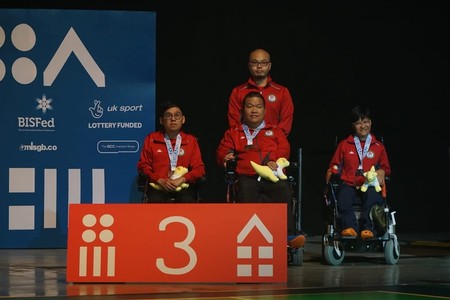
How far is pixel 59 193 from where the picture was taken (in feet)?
28.5

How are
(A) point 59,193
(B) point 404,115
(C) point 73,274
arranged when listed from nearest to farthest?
(C) point 73,274 → (A) point 59,193 → (B) point 404,115

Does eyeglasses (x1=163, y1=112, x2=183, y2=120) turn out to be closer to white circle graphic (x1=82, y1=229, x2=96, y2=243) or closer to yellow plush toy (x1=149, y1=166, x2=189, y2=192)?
yellow plush toy (x1=149, y1=166, x2=189, y2=192)

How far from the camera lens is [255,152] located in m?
7.44

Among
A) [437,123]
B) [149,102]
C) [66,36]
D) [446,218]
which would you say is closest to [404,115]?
[437,123]

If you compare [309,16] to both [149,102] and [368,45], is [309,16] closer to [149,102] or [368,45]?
[368,45]

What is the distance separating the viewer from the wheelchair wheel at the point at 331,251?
7.54 m

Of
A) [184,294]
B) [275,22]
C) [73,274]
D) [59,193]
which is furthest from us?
[275,22]

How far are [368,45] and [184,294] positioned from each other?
493cm

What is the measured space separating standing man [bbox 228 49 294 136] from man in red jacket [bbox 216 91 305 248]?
8.0 inches

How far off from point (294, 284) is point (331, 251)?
1366 mm

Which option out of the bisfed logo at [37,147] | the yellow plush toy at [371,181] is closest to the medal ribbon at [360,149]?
the yellow plush toy at [371,181]

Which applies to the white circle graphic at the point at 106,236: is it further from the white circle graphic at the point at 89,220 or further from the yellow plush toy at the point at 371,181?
the yellow plush toy at the point at 371,181

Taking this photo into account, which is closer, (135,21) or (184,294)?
Answer: (184,294)

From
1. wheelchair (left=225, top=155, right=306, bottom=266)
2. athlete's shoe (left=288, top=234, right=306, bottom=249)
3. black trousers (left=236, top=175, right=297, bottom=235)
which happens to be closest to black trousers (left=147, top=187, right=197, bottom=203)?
wheelchair (left=225, top=155, right=306, bottom=266)
